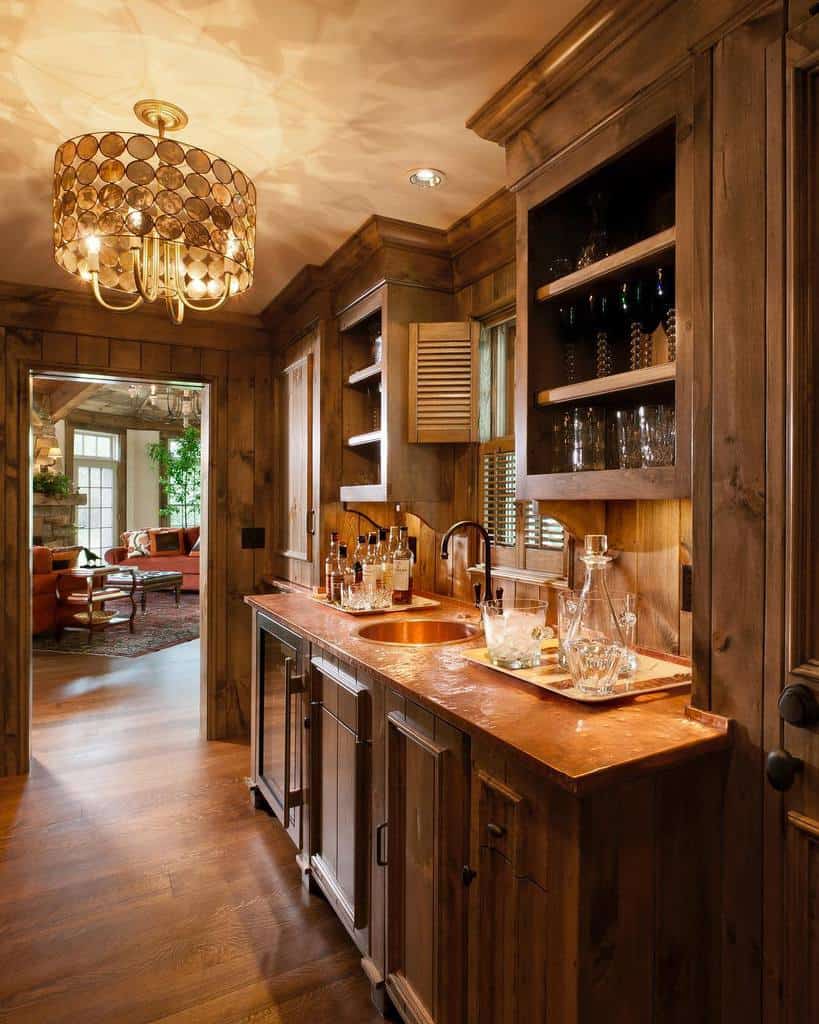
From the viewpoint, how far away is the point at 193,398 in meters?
9.85

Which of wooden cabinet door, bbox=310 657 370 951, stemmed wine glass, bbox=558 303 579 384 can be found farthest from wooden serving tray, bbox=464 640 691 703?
stemmed wine glass, bbox=558 303 579 384

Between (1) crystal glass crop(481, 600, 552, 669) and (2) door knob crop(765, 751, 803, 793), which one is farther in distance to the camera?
(1) crystal glass crop(481, 600, 552, 669)

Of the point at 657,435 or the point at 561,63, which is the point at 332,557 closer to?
the point at 657,435

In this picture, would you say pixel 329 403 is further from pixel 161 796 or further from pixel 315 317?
pixel 161 796

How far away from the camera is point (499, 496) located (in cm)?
240

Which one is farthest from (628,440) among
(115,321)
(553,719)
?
(115,321)

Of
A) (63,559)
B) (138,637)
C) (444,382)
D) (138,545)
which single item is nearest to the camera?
(444,382)

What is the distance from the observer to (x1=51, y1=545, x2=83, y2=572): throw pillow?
6.55 metres

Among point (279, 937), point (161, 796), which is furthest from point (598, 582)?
point (161, 796)

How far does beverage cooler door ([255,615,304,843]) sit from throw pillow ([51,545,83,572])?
4.69 metres

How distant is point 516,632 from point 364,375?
1.50 metres

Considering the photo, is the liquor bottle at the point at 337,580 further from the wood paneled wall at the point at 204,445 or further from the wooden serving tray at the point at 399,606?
the wood paneled wall at the point at 204,445

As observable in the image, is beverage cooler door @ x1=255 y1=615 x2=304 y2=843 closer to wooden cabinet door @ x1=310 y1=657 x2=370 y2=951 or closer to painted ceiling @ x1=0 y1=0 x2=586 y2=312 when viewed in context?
wooden cabinet door @ x1=310 y1=657 x2=370 y2=951

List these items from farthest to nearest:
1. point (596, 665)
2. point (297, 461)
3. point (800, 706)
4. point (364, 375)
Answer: point (297, 461) < point (364, 375) < point (596, 665) < point (800, 706)
